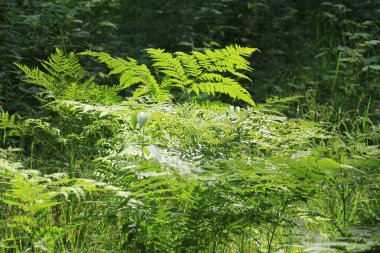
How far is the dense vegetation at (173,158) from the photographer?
1928 millimetres

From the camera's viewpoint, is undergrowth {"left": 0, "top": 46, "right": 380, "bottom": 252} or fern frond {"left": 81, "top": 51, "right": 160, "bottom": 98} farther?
fern frond {"left": 81, "top": 51, "right": 160, "bottom": 98}

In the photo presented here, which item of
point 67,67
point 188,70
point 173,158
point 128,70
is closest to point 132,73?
point 128,70

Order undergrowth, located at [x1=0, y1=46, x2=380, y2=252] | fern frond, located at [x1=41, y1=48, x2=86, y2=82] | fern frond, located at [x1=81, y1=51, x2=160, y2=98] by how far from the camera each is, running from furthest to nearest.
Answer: fern frond, located at [x1=41, y1=48, x2=86, y2=82] < fern frond, located at [x1=81, y1=51, x2=160, y2=98] < undergrowth, located at [x1=0, y1=46, x2=380, y2=252]

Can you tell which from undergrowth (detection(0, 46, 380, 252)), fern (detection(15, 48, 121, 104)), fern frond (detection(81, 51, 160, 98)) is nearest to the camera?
undergrowth (detection(0, 46, 380, 252))

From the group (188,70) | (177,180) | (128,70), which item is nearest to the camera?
(177,180)

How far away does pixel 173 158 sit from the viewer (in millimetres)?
2004

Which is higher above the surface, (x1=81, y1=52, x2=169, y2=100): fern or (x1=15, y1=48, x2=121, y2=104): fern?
(x1=81, y1=52, x2=169, y2=100): fern

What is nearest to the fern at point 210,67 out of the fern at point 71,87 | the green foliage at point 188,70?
the green foliage at point 188,70

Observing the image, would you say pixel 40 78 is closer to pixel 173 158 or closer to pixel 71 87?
pixel 71 87

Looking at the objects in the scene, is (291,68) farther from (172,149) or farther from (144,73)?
(172,149)

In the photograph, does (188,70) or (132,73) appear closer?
(132,73)

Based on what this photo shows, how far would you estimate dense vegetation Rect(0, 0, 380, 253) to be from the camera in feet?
6.32

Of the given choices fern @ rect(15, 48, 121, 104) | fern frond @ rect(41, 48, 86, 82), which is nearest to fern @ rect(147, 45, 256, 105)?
fern @ rect(15, 48, 121, 104)

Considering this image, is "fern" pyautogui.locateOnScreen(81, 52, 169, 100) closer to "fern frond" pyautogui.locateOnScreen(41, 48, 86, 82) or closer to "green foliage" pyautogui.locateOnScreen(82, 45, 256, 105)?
"green foliage" pyautogui.locateOnScreen(82, 45, 256, 105)
